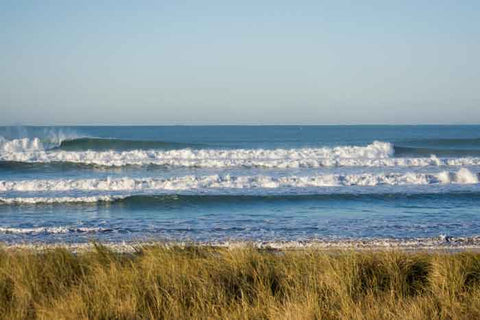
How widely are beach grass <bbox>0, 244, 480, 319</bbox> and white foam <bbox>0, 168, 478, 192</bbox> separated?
43.1ft

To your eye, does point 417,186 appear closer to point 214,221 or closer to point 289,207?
point 289,207

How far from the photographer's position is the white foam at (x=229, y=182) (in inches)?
829

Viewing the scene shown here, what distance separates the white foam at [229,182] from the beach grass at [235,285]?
13.1 metres

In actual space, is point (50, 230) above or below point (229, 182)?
below

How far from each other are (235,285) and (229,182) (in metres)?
15.2

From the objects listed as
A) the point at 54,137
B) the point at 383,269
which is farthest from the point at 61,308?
the point at 54,137

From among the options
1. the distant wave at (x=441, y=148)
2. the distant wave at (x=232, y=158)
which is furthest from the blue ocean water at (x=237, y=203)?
the distant wave at (x=441, y=148)

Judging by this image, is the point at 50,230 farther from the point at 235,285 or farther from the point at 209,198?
the point at 235,285

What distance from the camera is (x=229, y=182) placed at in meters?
22.2

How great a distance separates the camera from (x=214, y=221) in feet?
48.3

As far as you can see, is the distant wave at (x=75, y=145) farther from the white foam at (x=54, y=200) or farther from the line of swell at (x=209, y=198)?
the line of swell at (x=209, y=198)

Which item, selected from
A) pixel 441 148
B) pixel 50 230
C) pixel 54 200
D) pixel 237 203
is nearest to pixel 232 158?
pixel 237 203

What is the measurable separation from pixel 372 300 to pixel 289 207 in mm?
10529

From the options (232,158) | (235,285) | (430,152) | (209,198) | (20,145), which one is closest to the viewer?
(235,285)
